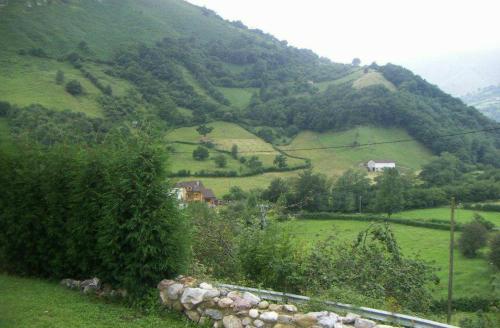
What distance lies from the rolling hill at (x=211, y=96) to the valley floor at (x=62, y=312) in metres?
48.0

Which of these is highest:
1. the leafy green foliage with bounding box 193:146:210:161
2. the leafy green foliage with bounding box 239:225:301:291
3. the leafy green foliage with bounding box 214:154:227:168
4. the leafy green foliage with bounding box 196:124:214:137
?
the leafy green foliage with bounding box 196:124:214:137

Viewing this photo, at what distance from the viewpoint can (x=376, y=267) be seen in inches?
468

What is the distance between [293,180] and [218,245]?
54422 mm

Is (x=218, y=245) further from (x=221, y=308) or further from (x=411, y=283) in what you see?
(x=411, y=283)

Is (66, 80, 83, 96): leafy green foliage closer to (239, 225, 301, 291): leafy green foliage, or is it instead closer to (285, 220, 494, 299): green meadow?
(285, 220, 494, 299): green meadow

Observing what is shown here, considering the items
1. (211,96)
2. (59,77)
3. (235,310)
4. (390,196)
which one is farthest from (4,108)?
(235,310)

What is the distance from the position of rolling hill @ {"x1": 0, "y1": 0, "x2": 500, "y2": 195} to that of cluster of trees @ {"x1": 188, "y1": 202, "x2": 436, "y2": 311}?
1869 inches

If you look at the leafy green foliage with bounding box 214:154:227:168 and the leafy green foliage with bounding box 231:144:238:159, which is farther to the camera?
the leafy green foliage with bounding box 231:144:238:159

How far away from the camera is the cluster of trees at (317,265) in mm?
10523

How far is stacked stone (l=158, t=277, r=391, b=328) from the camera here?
24.3 ft

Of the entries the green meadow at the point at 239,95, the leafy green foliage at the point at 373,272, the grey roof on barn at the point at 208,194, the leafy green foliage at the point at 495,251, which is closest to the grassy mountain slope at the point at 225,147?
the grey roof on barn at the point at 208,194

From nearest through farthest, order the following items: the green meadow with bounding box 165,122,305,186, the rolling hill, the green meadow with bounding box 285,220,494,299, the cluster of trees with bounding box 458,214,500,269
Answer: the green meadow with bounding box 285,220,494,299
the cluster of trees with bounding box 458,214,500,269
the green meadow with bounding box 165,122,305,186
the rolling hill

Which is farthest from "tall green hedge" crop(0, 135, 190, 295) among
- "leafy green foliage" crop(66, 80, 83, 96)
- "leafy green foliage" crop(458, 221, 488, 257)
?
"leafy green foliage" crop(66, 80, 83, 96)

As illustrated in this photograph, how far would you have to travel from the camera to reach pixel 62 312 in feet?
29.6
